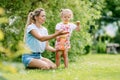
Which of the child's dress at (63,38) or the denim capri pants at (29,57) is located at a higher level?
the child's dress at (63,38)

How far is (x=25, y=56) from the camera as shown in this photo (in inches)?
330

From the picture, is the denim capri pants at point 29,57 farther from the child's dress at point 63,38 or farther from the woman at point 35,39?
the child's dress at point 63,38

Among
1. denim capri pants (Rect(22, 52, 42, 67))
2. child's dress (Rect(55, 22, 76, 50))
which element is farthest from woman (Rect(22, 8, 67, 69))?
child's dress (Rect(55, 22, 76, 50))

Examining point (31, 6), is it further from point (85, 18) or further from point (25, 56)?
point (25, 56)

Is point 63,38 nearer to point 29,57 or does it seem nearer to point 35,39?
point 35,39

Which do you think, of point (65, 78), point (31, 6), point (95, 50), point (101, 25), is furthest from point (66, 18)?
point (101, 25)

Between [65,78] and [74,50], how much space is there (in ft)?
19.3

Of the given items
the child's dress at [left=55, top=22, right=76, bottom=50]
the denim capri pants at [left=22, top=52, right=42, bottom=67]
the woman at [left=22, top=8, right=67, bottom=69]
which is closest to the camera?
the woman at [left=22, top=8, right=67, bottom=69]

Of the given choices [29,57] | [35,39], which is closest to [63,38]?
[35,39]

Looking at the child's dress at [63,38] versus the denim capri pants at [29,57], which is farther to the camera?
the child's dress at [63,38]

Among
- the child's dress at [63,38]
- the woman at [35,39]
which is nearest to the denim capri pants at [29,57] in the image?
the woman at [35,39]

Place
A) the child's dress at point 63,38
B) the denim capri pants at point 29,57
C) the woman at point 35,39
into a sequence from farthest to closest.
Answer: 1. the child's dress at point 63,38
2. the denim capri pants at point 29,57
3. the woman at point 35,39

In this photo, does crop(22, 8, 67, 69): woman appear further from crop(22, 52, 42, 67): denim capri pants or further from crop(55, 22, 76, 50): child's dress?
crop(55, 22, 76, 50): child's dress

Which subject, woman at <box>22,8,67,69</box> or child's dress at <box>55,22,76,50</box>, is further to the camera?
child's dress at <box>55,22,76,50</box>
